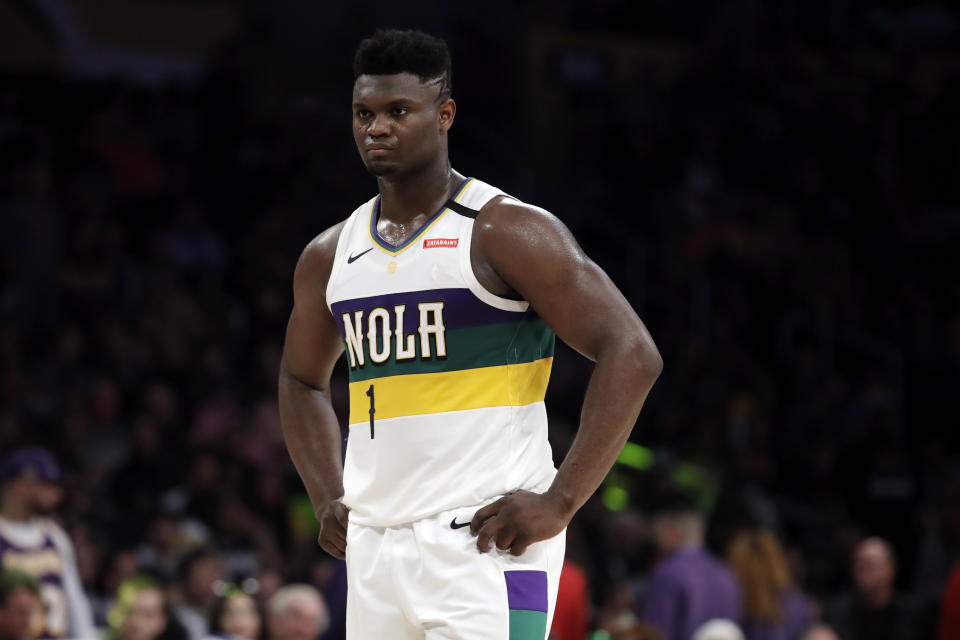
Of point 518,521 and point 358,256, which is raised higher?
point 358,256

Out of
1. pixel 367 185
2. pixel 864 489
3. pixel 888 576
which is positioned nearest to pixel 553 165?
pixel 367 185

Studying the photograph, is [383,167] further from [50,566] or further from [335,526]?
[50,566]

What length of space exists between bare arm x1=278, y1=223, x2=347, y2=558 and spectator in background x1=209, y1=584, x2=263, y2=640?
3433 mm

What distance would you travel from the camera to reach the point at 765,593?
780 cm

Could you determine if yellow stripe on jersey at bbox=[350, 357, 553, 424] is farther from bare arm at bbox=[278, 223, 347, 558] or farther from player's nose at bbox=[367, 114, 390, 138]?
player's nose at bbox=[367, 114, 390, 138]

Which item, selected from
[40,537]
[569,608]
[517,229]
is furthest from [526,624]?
[40,537]

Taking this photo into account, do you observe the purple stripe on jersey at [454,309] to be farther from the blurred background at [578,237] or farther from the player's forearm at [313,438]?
the blurred background at [578,237]

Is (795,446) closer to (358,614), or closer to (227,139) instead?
(227,139)

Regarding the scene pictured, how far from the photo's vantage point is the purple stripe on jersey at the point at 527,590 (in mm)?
3082

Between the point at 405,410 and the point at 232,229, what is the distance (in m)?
9.37

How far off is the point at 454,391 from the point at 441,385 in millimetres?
32

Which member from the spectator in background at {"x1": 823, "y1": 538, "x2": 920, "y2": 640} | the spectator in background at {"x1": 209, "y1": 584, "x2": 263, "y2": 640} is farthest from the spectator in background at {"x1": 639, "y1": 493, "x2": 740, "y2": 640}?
the spectator in background at {"x1": 209, "y1": 584, "x2": 263, "y2": 640}

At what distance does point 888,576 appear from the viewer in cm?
826

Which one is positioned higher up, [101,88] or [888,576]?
[101,88]
